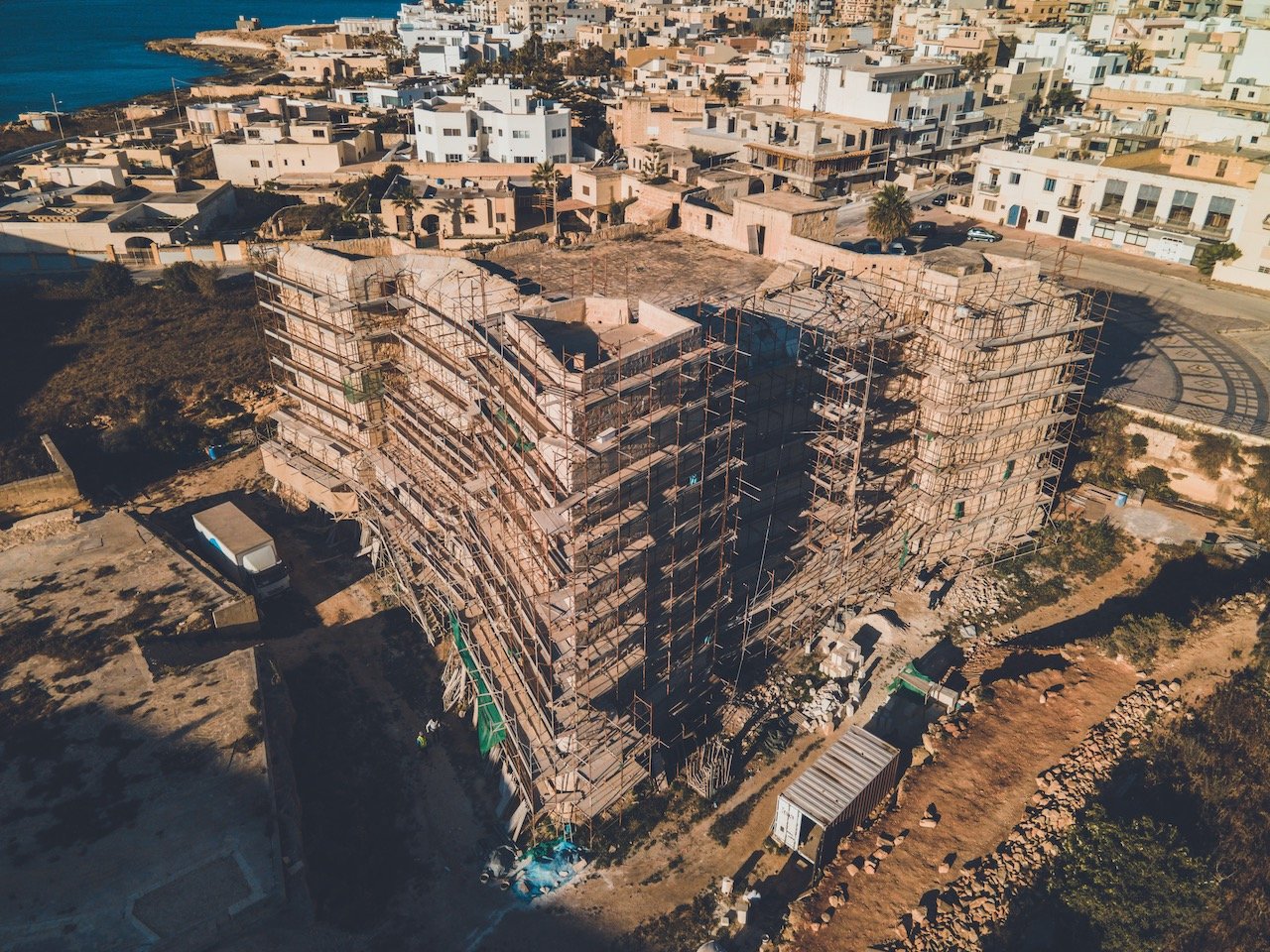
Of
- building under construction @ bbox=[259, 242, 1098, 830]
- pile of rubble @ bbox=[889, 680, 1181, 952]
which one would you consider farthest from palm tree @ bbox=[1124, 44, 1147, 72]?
pile of rubble @ bbox=[889, 680, 1181, 952]

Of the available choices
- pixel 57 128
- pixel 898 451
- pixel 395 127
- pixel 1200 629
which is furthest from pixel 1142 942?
pixel 57 128

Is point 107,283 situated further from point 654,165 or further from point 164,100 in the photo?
point 164,100

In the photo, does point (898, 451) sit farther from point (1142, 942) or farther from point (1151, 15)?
point (1151, 15)

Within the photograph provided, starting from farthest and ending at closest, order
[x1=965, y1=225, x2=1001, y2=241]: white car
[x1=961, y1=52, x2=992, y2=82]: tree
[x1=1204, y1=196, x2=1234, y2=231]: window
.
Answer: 1. [x1=961, y1=52, x2=992, y2=82]: tree
2. [x1=965, y1=225, x2=1001, y2=241]: white car
3. [x1=1204, y1=196, x2=1234, y2=231]: window

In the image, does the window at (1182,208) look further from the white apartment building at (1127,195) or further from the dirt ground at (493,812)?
the dirt ground at (493,812)

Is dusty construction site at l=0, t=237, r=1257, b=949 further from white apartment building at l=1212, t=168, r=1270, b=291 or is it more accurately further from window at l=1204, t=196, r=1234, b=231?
window at l=1204, t=196, r=1234, b=231

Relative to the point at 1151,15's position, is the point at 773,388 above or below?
below
